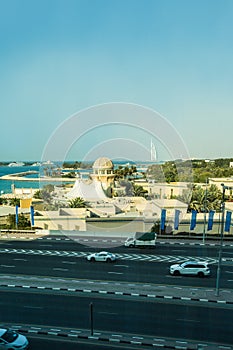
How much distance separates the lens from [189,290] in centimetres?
1533

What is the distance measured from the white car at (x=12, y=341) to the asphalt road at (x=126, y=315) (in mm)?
1798

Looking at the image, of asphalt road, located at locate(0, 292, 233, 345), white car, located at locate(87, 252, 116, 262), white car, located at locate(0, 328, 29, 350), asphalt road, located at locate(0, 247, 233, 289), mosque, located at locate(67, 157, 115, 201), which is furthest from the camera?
mosque, located at locate(67, 157, 115, 201)

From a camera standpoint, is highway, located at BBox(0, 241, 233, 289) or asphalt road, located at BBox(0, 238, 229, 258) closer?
highway, located at BBox(0, 241, 233, 289)

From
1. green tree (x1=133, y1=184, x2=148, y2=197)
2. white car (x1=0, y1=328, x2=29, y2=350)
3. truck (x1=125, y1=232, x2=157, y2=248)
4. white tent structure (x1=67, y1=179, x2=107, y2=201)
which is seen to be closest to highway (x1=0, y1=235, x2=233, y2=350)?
white car (x1=0, y1=328, x2=29, y2=350)

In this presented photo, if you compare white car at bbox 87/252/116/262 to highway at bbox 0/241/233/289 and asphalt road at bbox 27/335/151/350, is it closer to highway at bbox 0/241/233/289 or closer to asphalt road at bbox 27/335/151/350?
highway at bbox 0/241/233/289

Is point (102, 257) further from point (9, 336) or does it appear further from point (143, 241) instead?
point (9, 336)

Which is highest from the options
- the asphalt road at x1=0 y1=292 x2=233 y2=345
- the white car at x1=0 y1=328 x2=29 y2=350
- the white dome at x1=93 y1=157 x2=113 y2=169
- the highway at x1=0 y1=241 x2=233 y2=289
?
the white dome at x1=93 y1=157 x2=113 y2=169

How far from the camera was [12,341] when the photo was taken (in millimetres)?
10297

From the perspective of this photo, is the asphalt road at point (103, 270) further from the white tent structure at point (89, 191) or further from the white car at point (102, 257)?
the white tent structure at point (89, 191)

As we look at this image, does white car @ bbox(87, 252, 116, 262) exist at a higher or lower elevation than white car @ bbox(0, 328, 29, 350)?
lower

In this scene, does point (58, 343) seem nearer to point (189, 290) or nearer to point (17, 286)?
point (17, 286)

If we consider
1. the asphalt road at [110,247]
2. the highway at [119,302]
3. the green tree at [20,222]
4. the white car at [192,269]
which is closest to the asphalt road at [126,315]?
the highway at [119,302]

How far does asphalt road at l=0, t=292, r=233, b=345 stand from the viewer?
11602 millimetres

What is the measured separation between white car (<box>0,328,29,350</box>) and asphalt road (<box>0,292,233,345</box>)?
70.8 inches
